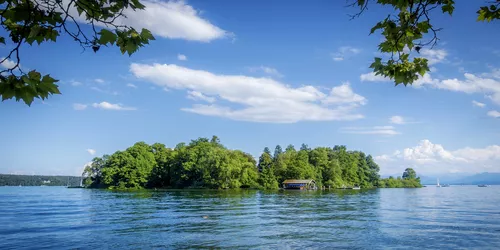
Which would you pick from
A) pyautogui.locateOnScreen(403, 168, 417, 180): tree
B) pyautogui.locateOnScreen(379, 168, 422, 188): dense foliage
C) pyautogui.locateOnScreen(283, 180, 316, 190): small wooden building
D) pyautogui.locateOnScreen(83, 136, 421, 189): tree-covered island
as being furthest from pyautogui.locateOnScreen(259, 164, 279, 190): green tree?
pyautogui.locateOnScreen(403, 168, 417, 180): tree

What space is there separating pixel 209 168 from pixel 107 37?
328ft

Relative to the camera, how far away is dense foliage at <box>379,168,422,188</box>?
156m

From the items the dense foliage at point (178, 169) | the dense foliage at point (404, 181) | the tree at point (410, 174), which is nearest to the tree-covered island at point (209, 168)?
the dense foliage at point (178, 169)

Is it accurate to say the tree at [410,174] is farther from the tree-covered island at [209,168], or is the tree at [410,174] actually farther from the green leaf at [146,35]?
the green leaf at [146,35]

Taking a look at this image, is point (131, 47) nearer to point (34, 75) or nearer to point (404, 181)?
point (34, 75)

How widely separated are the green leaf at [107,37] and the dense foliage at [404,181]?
533 feet

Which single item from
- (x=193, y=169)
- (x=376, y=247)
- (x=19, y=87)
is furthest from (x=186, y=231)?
(x=193, y=169)

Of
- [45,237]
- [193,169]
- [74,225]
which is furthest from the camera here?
[193,169]

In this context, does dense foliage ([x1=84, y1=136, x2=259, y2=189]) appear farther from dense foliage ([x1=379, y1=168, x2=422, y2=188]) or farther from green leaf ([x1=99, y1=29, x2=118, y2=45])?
green leaf ([x1=99, y1=29, x2=118, y2=45])

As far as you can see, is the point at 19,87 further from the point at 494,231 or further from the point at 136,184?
the point at 136,184

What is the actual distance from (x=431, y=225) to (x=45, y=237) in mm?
24872

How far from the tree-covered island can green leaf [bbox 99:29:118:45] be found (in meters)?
93.2

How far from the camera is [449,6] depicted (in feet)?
14.2

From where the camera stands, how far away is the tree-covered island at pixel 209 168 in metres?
101
